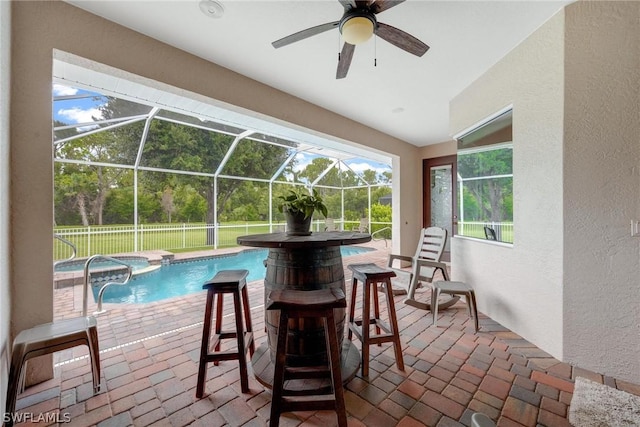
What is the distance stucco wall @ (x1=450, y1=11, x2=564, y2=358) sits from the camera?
2.14m

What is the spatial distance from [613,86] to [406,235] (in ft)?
12.9

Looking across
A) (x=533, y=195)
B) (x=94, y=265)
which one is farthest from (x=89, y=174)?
(x=533, y=195)

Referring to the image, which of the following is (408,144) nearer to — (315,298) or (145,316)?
(315,298)

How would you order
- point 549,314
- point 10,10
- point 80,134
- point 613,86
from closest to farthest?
point 10,10 → point 613,86 → point 549,314 → point 80,134

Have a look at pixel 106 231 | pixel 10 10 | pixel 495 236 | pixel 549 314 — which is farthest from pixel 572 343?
pixel 106 231

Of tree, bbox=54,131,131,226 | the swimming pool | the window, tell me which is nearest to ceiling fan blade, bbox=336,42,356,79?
the window

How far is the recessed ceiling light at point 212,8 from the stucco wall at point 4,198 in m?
1.14

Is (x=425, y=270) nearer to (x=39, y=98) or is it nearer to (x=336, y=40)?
(x=336, y=40)

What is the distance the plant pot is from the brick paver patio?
1.13m

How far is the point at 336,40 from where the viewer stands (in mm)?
2396

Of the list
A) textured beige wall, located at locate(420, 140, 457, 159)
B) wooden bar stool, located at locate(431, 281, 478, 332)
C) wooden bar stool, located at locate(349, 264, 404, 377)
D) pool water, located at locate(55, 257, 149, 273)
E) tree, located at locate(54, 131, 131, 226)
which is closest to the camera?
wooden bar stool, located at locate(349, 264, 404, 377)

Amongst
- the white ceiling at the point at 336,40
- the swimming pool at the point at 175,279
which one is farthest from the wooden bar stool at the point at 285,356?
the swimming pool at the point at 175,279

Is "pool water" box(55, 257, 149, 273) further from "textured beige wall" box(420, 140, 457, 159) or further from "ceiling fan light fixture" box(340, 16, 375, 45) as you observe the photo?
"textured beige wall" box(420, 140, 457, 159)

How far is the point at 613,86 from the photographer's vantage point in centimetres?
192
